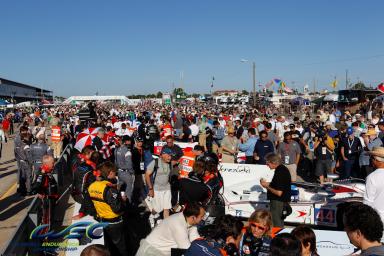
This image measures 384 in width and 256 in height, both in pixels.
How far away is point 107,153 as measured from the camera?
35.3 feet

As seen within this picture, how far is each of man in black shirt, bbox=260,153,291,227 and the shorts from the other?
6.90ft

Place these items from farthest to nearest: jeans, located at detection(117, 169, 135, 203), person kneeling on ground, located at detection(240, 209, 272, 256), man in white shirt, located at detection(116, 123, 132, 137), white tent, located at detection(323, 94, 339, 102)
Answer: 1. white tent, located at detection(323, 94, 339, 102)
2. man in white shirt, located at detection(116, 123, 132, 137)
3. jeans, located at detection(117, 169, 135, 203)
4. person kneeling on ground, located at detection(240, 209, 272, 256)

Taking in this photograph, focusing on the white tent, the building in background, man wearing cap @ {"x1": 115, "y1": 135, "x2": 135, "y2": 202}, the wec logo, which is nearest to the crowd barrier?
the wec logo

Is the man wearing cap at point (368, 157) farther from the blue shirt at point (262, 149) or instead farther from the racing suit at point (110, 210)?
the racing suit at point (110, 210)

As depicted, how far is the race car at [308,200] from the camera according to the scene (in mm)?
7109

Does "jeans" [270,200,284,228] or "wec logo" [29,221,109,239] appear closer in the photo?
"wec logo" [29,221,109,239]

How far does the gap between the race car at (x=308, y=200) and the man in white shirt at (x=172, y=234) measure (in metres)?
3.45

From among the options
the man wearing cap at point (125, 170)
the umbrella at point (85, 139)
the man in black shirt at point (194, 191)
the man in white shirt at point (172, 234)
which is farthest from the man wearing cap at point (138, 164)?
the man in white shirt at point (172, 234)

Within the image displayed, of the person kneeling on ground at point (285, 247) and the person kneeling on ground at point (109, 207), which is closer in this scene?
the person kneeling on ground at point (285, 247)

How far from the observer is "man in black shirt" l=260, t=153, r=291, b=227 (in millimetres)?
5859

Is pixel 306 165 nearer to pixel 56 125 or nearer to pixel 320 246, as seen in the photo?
pixel 320 246

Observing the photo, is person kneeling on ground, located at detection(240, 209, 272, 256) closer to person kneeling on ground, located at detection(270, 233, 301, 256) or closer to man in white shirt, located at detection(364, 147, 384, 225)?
person kneeling on ground, located at detection(270, 233, 301, 256)

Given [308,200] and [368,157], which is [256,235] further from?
[368,157]

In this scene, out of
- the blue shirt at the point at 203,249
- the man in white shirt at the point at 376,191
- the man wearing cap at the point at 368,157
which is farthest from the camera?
the man wearing cap at the point at 368,157
